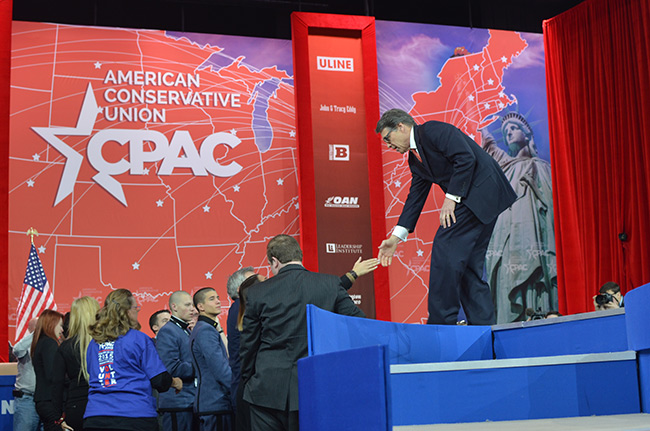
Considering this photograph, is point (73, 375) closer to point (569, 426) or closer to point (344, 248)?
point (569, 426)

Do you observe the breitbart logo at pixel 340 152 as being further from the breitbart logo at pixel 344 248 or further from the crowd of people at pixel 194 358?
the crowd of people at pixel 194 358

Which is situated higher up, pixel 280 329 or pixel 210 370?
pixel 280 329

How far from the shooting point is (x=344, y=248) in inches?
273

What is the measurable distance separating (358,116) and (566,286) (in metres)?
2.66

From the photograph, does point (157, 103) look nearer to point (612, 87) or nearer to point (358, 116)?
point (358, 116)

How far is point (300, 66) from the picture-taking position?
Result: 7.05 m

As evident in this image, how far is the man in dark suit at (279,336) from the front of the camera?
106 inches

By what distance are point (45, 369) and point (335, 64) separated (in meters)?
4.18

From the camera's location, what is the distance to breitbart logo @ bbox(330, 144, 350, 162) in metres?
7.04

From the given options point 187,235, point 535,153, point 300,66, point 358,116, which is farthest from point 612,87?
point 187,235

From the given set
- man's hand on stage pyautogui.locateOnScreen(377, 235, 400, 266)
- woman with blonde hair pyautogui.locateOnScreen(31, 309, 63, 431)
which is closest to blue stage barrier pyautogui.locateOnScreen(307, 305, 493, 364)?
man's hand on stage pyautogui.locateOnScreen(377, 235, 400, 266)

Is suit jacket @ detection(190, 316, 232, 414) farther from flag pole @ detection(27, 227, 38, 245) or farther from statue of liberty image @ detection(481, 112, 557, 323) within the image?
statue of liberty image @ detection(481, 112, 557, 323)

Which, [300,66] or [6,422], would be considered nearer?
[6,422]

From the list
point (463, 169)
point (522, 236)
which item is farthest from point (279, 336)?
point (522, 236)
